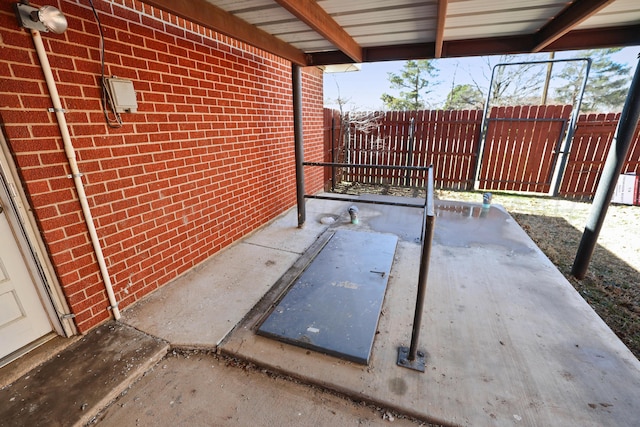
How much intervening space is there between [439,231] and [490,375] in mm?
2313

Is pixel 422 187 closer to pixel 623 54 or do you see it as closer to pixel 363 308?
pixel 363 308

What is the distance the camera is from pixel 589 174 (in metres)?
6.02

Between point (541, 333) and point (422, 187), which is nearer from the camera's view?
point (541, 333)

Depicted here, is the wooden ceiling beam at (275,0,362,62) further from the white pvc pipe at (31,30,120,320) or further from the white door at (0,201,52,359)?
the white door at (0,201,52,359)

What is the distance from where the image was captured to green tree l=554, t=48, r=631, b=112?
1869 cm

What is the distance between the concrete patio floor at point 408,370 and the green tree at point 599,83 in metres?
23.7

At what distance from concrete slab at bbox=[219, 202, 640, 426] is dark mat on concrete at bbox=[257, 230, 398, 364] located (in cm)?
8

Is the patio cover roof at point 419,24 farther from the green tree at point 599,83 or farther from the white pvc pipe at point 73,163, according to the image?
the green tree at point 599,83

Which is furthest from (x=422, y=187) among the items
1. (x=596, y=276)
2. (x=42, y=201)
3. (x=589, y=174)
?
(x=42, y=201)

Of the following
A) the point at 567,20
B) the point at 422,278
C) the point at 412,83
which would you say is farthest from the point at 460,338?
the point at 412,83

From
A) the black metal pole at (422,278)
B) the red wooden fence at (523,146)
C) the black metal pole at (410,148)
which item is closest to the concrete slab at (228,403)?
the black metal pole at (422,278)

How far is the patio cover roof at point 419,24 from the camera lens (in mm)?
2053

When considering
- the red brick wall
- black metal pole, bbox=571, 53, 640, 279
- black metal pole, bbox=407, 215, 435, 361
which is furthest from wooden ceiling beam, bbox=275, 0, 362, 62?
black metal pole, bbox=571, 53, 640, 279

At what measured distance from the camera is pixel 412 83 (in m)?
18.8
